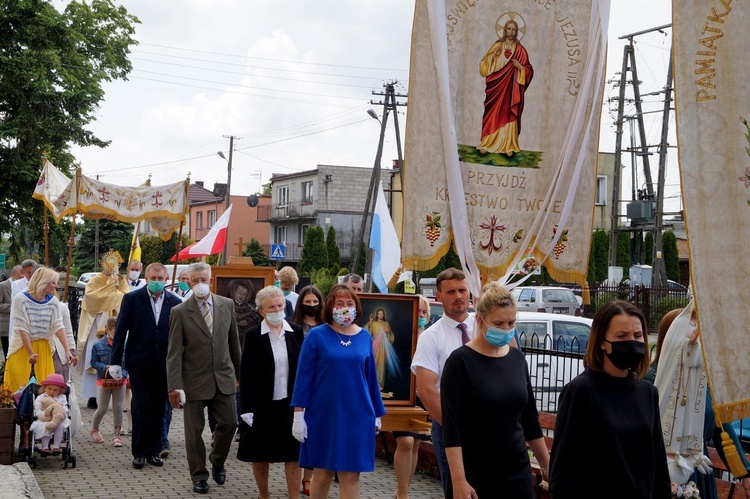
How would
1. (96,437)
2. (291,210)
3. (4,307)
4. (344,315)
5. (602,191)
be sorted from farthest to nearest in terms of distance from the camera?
(291,210) → (602,191) → (4,307) → (96,437) → (344,315)

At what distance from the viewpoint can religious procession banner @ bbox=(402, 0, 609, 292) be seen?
7.85 m

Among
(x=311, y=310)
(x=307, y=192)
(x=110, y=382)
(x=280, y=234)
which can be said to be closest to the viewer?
(x=311, y=310)

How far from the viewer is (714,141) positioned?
462 cm

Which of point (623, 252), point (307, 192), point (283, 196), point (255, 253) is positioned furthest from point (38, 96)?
point (283, 196)

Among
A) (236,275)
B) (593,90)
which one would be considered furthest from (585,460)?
(236,275)

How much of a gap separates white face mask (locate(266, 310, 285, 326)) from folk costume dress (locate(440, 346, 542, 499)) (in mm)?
3635

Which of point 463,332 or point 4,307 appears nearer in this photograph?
point 463,332

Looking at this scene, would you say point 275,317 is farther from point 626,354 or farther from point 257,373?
point 626,354

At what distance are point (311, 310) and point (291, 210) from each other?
7320 centimetres

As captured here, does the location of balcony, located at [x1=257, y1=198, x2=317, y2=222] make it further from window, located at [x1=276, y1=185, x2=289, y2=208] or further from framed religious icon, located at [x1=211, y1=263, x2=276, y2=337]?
framed religious icon, located at [x1=211, y1=263, x2=276, y2=337]

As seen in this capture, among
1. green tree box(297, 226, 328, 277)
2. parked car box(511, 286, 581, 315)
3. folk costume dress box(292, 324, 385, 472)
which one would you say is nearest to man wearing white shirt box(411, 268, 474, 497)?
folk costume dress box(292, 324, 385, 472)

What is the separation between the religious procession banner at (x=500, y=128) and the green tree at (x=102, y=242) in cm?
6872

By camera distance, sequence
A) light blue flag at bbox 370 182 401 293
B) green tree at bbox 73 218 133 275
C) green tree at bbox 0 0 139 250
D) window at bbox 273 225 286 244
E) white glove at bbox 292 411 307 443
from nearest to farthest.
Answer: white glove at bbox 292 411 307 443
light blue flag at bbox 370 182 401 293
green tree at bbox 0 0 139 250
green tree at bbox 73 218 133 275
window at bbox 273 225 286 244

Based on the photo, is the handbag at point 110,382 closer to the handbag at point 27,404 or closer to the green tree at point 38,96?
the handbag at point 27,404
